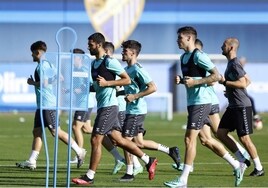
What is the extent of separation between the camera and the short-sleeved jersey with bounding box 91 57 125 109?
16.9 metres

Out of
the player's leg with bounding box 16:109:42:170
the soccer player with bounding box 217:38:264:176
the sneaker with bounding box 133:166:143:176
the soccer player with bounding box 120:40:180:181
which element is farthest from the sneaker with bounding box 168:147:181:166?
the player's leg with bounding box 16:109:42:170

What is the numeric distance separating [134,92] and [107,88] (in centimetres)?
145

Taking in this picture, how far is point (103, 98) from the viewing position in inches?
671

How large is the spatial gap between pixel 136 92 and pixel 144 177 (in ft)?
4.64

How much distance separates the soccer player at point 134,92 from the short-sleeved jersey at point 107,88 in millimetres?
438

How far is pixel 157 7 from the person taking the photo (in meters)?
53.2

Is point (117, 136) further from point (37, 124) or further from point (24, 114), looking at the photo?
point (24, 114)

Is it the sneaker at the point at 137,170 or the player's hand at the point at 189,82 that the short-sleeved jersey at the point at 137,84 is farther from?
the player's hand at the point at 189,82

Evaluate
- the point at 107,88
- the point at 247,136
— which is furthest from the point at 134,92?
the point at 247,136

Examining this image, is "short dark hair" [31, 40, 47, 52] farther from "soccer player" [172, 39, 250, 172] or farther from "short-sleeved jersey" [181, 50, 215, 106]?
"short-sleeved jersey" [181, 50, 215, 106]

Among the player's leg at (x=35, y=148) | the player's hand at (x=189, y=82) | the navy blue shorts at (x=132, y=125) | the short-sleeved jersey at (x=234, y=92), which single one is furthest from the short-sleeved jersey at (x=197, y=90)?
the player's leg at (x=35, y=148)

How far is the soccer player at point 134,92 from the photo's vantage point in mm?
17844

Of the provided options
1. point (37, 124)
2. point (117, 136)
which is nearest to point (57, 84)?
point (117, 136)

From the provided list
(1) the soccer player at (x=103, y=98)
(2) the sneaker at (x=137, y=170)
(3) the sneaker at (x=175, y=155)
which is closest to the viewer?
(1) the soccer player at (x=103, y=98)
